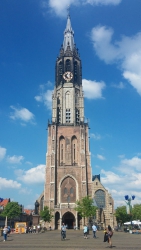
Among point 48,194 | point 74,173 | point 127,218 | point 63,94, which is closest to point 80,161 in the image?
point 74,173

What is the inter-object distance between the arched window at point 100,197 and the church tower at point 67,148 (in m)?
13.3

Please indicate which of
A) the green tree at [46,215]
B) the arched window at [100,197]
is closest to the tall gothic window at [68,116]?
the arched window at [100,197]

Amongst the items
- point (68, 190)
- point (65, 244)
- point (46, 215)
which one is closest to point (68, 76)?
point (68, 190)

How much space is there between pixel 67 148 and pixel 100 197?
20.2m

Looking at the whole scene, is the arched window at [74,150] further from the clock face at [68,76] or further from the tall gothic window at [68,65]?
the tall gothic window at [68,65]

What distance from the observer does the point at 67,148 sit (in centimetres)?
6619

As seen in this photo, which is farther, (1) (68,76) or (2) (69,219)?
(1) (68,76)

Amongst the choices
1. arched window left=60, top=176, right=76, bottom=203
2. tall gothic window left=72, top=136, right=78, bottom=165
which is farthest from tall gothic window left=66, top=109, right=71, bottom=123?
arched window left=60, top=176, right=76, bottom=203

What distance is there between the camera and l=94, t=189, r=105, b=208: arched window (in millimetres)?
72863

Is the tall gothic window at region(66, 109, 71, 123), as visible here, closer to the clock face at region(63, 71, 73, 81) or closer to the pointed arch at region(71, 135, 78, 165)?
the pointed arch at region(71, 135, 78, 165)

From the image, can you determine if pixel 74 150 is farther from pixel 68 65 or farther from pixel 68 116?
pixel 68 65

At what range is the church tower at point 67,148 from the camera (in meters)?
60.8

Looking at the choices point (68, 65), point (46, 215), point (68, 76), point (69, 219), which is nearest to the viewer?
point (46, 215)

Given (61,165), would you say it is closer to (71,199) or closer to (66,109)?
(71,199)
